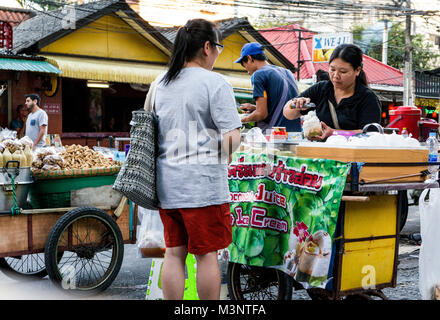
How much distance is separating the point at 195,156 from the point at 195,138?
10 centimetres

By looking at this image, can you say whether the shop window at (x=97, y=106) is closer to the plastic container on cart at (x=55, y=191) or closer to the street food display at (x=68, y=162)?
the street food display at (x=68, y=162)

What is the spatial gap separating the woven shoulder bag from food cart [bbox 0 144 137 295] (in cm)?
156

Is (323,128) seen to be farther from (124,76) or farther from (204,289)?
(124,76)

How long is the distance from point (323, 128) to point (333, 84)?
1.29ft

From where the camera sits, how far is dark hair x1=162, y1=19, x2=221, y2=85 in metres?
3.04

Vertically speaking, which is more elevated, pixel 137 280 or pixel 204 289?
pixel 204 289

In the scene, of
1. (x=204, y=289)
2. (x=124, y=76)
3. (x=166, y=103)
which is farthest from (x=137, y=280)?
(x=124, y=76)

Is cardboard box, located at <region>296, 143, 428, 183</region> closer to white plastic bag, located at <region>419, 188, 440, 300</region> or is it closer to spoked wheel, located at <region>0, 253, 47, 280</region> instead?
white plastic bag, located at <region>419, 188, 440, 300</region>

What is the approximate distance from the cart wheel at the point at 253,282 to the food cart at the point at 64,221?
4.08 ft

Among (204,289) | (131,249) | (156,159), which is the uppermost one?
(156,159)

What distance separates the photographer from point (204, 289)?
9.77 feet

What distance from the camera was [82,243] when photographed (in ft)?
14.9
